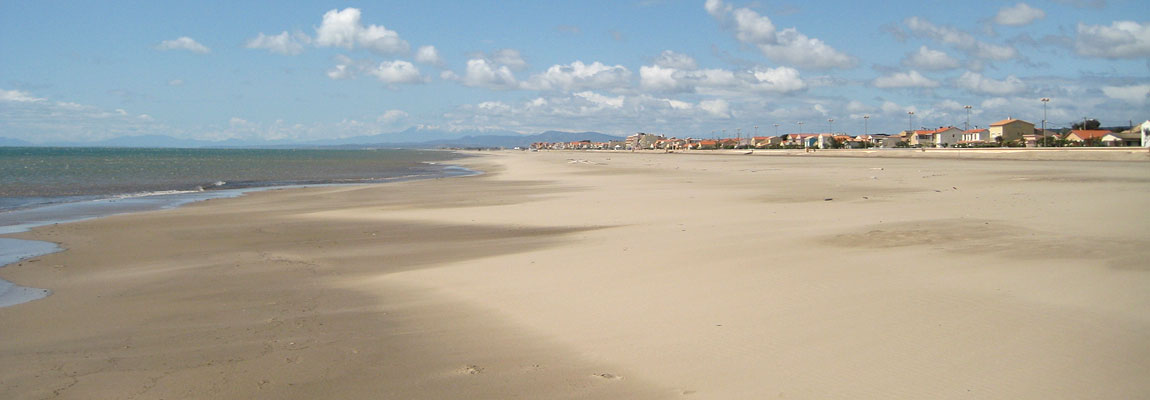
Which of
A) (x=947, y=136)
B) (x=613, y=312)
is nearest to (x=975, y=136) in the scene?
(x=947, y=136)

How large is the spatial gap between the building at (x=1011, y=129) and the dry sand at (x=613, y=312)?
95.8 m

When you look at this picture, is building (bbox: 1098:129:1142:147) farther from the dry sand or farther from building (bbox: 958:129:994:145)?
the dry sand

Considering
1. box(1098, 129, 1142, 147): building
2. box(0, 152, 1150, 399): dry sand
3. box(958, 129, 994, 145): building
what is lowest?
box(0, 152, 1150, 399): dry sand

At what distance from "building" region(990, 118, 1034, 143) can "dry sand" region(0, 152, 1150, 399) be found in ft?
314

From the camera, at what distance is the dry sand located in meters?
4.78

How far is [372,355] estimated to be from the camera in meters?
5.52

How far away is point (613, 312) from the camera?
6.64 meters

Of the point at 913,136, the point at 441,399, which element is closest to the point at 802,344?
the point at 441,399

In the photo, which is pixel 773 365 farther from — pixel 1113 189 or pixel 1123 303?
pixel 1113 189

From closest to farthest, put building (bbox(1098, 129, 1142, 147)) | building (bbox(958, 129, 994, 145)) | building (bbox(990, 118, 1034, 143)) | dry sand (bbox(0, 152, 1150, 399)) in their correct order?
dry sand (bbox(0, 152, 1150, 399)) → building (bbox(1098, 129, 1142, 147)) → building (bbox(990, 118, 1034, 143)) → building (bbox(958, 129, 994, 145))

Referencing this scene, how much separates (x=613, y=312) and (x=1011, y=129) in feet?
353

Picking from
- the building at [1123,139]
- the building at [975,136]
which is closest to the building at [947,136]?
the building at [975,136]

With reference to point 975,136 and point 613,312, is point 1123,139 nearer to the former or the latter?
point 975,136

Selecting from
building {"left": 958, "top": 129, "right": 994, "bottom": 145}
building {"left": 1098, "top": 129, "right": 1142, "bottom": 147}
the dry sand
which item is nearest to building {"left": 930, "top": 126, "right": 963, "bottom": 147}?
building {"left": 958, "top": 129, "right": 994, "bottom": 145}
